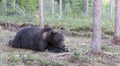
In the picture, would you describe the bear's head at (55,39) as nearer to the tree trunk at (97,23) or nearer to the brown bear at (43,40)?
the brown bear at (43,40)

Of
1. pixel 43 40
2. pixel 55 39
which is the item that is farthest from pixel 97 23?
pixel 43 40

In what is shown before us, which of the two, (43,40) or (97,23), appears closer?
(97,23)

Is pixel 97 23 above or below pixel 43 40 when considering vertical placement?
above

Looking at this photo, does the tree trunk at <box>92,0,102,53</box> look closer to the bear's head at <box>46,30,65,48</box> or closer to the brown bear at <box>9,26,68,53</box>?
the brown bear at <box>9,26,68,53</box>

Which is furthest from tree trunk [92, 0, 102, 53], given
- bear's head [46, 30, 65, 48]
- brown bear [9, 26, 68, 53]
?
bear's head [46, 30, 65, 48]

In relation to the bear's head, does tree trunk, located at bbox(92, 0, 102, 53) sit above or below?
above

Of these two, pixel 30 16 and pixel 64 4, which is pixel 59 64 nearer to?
pixel 30 16

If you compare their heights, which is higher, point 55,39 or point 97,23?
point 97,23

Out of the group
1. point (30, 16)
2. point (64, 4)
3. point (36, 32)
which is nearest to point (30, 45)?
point (36, 32)

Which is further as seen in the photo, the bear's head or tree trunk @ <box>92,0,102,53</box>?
the bear's head

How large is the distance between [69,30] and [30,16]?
514 centimetres

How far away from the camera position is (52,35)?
898 centimetres

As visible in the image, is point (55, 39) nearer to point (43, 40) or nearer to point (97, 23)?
point (43, 40)

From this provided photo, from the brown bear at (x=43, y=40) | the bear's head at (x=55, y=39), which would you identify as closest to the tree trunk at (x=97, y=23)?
the brown bear at (x=43, y=40)
